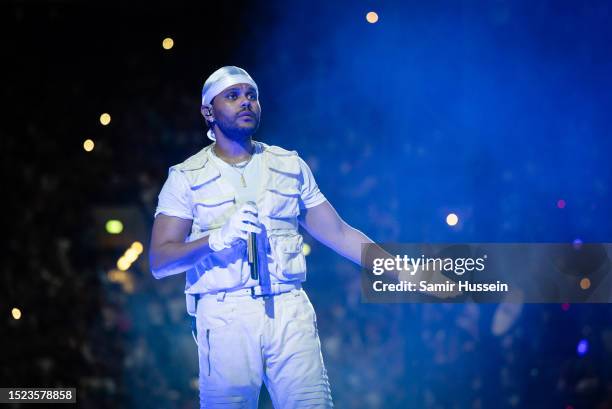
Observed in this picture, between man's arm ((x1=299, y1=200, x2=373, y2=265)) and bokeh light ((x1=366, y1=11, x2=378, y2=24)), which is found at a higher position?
bokeh light ((x1=366, y1=11, x2=378, y2=24))

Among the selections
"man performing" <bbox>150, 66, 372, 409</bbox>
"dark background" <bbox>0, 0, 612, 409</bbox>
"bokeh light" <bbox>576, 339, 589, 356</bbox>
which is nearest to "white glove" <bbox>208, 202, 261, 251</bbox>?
"man performing" <bbox>150, 66, 372, 409</bbox>

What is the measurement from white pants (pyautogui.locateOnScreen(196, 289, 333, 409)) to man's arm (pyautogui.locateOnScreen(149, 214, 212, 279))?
0.20 meters

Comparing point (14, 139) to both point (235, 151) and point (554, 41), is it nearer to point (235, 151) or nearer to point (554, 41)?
point (235, 151)

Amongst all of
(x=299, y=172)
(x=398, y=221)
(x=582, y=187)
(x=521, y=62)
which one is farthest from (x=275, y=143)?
(x=582, y=187)

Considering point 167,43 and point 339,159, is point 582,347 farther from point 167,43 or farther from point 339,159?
point 167,43

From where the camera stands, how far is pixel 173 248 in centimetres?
339

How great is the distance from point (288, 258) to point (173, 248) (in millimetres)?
458

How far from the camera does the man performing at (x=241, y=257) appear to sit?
3.31m

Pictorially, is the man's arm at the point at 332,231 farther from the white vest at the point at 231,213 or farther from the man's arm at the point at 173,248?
the man's arm at the point at 173,248

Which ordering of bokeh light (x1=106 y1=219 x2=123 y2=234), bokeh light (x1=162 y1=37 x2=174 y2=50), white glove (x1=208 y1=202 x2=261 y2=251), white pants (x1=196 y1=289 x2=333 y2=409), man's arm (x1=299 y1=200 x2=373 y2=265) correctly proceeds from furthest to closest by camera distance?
1. bokeh light (x1=106 y1=219 x2=123 y2=234)
2. bokeh light (x1=162 y1=37 x2=174 y2=50)
3. man's arm (x1=299 y1=200 x2=373 y2=265)
4. white pants (x1=196 y1=289 x2=333 y2=409)
5. white glove (x1=208 y1=202 x2=261 y2=251)

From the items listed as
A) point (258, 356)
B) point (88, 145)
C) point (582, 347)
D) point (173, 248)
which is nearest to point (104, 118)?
point (88, 145)

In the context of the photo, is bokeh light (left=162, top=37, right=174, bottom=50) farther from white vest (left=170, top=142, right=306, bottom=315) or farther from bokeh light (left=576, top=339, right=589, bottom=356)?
bokeh light (left=576, top=339, right=589, bottom=356)

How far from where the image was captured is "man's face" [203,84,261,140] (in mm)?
3512

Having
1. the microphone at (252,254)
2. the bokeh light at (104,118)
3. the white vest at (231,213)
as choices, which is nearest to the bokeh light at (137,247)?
the bokeh light at (104,118)
